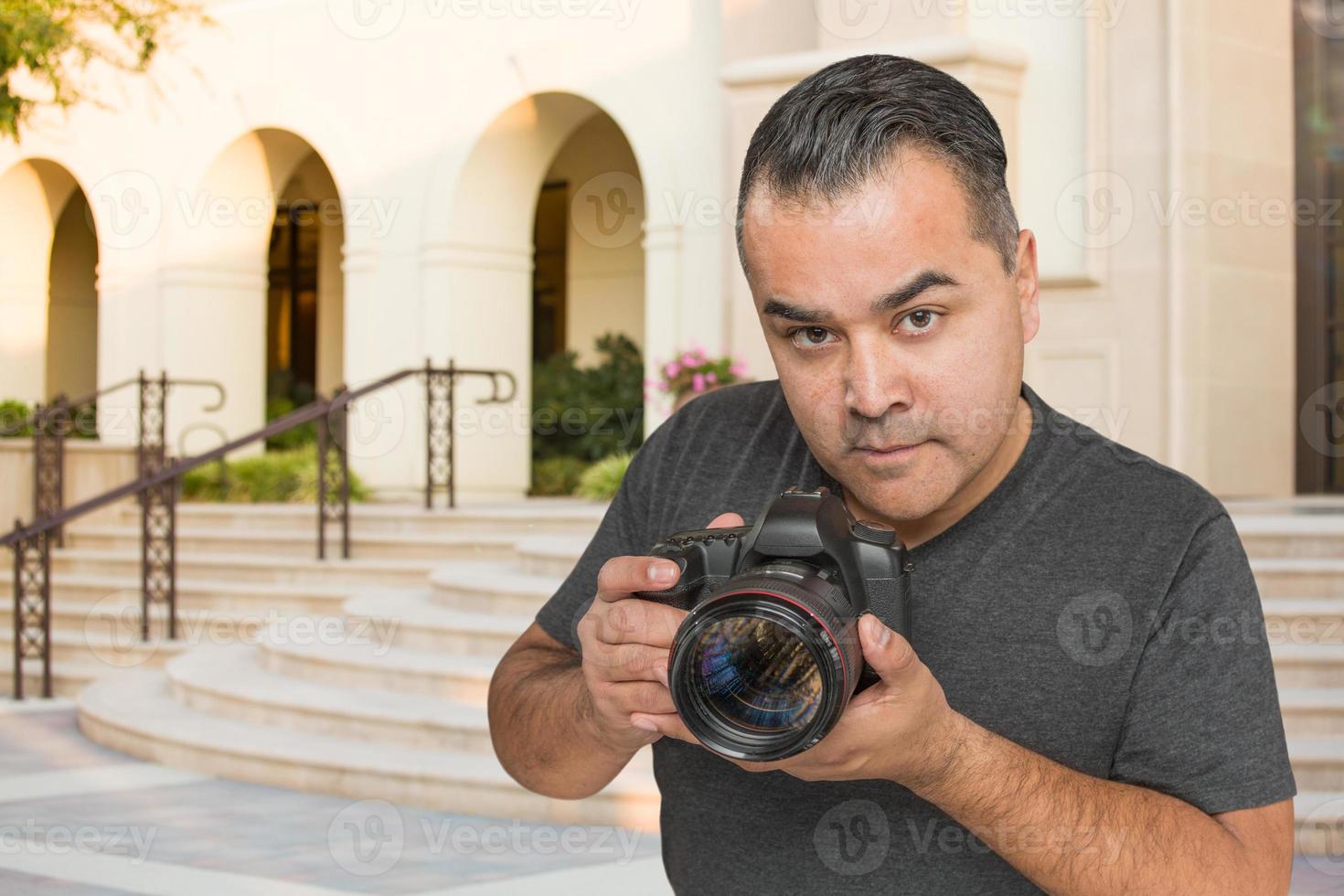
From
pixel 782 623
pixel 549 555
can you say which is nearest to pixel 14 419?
pixel 549 555

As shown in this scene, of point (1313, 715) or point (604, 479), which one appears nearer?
point (1313, 715)

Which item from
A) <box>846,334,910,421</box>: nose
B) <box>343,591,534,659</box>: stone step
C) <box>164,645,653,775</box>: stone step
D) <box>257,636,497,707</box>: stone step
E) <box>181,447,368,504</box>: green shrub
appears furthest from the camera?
<box>181,447,368,504</box>: green shrub

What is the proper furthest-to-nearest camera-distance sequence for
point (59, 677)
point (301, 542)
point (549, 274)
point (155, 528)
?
point (549, 274) < point (155, 528) < point (301, 542) < point (59, 677)

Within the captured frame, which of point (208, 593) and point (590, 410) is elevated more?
point (590, 410)

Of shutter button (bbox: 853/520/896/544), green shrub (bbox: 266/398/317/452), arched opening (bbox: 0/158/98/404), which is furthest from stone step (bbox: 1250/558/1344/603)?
arched opening (bbox: 0/158/98/404)

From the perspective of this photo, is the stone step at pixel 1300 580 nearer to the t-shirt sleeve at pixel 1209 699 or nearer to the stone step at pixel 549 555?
the stone step at pixel 549 555

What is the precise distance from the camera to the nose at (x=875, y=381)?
5.33 feet

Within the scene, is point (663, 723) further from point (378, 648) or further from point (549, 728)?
point (378, 648)

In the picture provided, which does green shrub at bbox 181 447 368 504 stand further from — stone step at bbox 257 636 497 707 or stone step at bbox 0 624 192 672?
stone step at bbox 257 636 497 707

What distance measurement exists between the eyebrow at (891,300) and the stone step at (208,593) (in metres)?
8.54

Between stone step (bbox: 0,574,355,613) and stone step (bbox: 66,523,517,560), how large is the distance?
394mm

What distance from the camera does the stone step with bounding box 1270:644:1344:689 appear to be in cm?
600

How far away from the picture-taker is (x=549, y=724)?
185cm

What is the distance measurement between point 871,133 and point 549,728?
31.1 inches
